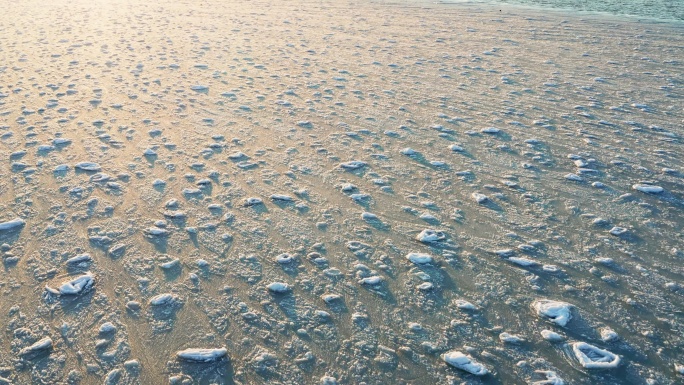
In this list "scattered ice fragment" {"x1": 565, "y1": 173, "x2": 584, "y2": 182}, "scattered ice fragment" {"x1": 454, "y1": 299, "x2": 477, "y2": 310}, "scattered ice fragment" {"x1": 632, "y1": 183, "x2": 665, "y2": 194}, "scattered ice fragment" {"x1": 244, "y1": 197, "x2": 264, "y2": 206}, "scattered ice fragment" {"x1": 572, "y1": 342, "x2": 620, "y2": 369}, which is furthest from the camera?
"scattered ice fragment" {"x1": 565, "y1": 173, "x2": 584, "y2": 182}

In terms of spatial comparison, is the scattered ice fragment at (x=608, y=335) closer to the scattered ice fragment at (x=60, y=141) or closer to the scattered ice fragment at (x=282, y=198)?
the scattered ice fragment at (x=282, y=198)

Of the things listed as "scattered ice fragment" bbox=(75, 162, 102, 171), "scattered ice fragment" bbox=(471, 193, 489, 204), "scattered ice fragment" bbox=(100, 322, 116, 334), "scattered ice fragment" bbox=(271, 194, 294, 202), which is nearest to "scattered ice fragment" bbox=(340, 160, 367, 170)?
"scattered ice fragment" bbox=(271, 194, 294, 202)

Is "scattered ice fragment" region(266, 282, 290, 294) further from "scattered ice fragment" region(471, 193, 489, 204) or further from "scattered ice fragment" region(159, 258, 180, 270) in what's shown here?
"scattered ice fragment" region(471, 193, 489, 204)

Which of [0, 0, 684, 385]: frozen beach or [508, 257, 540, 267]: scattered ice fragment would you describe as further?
[508, 257, 540, 267]: scattered ice fragment

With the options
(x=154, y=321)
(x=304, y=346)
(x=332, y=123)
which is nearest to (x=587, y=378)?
(x=304, y=346)

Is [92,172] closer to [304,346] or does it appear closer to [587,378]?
[304,346]

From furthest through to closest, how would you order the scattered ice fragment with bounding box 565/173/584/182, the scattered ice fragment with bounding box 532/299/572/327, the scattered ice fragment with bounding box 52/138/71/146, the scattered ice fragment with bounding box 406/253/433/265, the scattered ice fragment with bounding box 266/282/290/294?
the scattered ice fragment with bounding box 52/138/71/146 < the scattered ice fragment with bounding box 565/173/584/182 < the scattered ice fragment with bounding box 406/253/433/265 < the scattered ice fragment with bounding box 266/282/290/294 < the scattered ice fragment with bounding box 532/299/572/327

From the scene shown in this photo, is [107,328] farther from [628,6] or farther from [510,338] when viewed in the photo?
[628,6]
